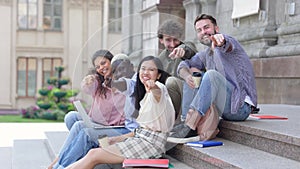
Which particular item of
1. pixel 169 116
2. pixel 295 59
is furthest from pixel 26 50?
pixel 169 116

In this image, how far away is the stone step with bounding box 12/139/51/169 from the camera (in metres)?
5.13

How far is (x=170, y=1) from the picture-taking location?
8.84 meters

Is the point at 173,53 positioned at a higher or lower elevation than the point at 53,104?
higher

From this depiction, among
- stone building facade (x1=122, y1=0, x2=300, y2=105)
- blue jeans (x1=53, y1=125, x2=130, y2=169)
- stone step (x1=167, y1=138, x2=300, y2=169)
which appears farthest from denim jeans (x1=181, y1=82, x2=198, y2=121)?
stone building facade (x1=122, y1=0, x2=300, y2=105)

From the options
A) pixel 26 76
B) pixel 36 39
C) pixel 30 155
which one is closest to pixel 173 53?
pixel 30 155

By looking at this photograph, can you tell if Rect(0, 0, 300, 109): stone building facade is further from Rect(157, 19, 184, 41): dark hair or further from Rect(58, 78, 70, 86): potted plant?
Rect(58, 78, 70, 86): potted plant

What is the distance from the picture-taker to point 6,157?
5.90 m

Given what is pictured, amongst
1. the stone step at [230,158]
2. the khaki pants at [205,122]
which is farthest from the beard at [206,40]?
the stone step at [230,158]

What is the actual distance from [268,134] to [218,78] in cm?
61

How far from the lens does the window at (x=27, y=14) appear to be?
24733 millimetres

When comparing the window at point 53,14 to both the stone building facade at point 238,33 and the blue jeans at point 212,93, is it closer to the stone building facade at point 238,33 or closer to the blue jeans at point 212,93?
the stone building facade at point 238,33

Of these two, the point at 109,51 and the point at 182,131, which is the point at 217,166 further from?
the point at 109,51

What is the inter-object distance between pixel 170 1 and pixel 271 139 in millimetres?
5771

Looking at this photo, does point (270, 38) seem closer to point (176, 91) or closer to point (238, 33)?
point (238, 33)
